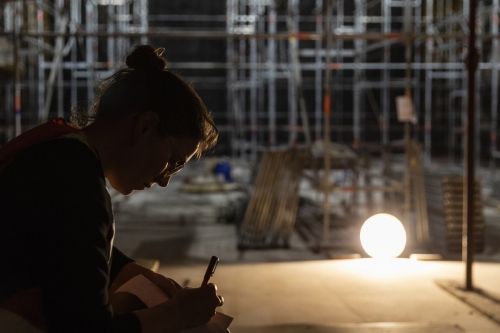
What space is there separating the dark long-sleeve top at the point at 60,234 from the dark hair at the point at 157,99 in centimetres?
16

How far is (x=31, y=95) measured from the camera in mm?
12555

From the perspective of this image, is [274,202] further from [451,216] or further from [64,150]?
[64,150]

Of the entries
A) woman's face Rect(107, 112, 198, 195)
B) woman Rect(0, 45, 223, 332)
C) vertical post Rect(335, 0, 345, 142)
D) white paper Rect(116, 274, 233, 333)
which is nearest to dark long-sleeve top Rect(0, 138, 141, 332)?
woman Rect(0, 45, 223, 332)

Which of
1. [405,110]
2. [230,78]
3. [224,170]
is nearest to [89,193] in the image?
[405,110]

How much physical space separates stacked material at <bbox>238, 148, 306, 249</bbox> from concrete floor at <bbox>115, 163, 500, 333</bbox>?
206mm

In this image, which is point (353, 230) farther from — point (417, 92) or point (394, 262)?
point (417, 92)

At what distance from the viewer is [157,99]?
1397 millimetres

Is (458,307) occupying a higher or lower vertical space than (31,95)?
lower

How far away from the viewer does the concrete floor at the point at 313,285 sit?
3916 mm

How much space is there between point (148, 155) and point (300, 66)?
14909mm

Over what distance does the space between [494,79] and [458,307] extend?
957cm

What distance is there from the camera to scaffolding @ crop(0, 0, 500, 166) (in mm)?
13258

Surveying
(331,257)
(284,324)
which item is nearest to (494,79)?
(331,257)

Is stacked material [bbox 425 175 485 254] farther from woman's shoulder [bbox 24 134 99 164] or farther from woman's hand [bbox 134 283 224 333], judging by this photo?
woman's shoulder [bbox 24 134 99 164]
